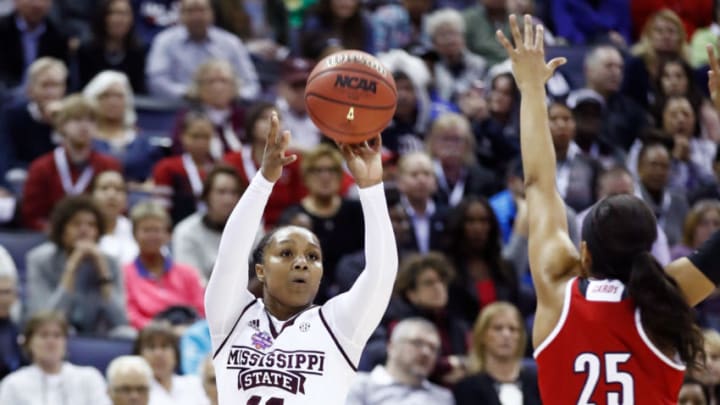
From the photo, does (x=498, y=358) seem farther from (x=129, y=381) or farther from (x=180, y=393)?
(x=129, y=381)

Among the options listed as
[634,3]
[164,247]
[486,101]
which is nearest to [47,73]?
[164,247]

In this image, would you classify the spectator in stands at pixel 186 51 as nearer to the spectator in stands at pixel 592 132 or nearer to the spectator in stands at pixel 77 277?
the spectator in stands at pixel 592 132

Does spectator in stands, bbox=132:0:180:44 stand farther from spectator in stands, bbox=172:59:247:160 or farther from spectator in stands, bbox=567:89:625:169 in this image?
spectator in stands, bbox=567:89:625:169

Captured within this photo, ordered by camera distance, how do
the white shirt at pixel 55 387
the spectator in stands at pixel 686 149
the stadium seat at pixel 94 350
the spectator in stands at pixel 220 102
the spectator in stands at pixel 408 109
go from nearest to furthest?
the white shirt at pixel 55 387 → the stadium seat at pixel 94 350 → the spectator in stands at pixel 220 102 → the spectator in stands at pixel 408 109 → the spectator in stands at pixel 686 149

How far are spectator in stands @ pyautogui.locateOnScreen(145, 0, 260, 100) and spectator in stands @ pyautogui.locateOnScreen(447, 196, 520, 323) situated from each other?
264cm

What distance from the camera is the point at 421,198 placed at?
9695 mm

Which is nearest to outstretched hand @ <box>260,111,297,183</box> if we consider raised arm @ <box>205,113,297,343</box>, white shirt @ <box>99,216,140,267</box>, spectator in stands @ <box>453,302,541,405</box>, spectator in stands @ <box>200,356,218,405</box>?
raised arm @ <box>205,113,297,343</box>

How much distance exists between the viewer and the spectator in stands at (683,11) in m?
13.2

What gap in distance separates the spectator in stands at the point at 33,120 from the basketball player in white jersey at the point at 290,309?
5518 millimetres

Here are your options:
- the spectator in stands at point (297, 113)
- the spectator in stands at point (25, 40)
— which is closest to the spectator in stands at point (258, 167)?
the spectator in stands at point (297, 113)

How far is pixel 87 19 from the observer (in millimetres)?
12055

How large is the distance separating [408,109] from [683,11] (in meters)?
3.55

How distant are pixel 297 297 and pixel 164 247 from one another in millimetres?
4532

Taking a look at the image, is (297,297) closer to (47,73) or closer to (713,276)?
(713,276)
